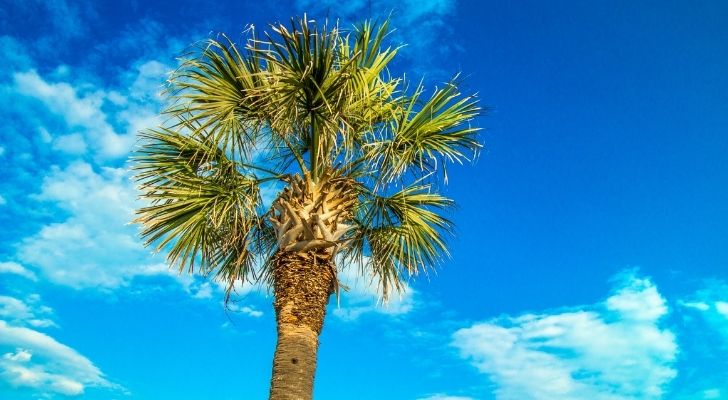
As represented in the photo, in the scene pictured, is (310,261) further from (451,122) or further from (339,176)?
(451,122)

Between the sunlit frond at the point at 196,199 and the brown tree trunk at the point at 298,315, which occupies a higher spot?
the sunlit frond at the point at 196,199

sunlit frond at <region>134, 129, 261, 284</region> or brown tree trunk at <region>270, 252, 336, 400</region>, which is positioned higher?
sunlit frond at <region>134, 129, 261, 284</region>

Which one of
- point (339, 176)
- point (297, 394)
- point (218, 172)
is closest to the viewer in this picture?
point (297, 394)

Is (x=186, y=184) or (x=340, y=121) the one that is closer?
(x=340, y=121)

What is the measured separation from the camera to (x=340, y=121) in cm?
916

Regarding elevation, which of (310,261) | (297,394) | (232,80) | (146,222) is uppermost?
(232,80)

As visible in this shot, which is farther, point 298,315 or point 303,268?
point 303,268

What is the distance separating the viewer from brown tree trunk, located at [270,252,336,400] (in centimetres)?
779

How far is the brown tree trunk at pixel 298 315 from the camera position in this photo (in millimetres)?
7785

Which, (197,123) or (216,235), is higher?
(197,123)

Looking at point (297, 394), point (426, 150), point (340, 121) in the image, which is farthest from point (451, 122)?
point (297, 394)

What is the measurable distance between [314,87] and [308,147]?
1.42m

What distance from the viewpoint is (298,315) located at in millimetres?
8164

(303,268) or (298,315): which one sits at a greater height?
(303,268)
